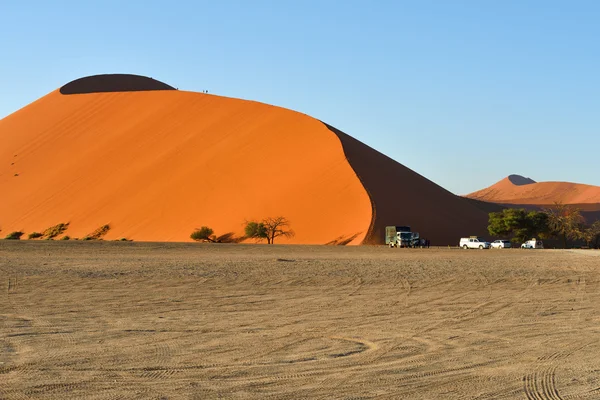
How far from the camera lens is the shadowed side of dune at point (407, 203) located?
61.4 meters

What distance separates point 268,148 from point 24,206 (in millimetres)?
23778

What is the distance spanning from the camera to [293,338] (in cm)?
1052

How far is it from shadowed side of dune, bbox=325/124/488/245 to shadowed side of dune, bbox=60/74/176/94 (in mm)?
39604

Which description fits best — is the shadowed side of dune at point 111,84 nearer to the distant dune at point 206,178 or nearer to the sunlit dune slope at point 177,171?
the sunlit dune slope at point 177,171

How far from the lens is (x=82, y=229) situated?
67.4m

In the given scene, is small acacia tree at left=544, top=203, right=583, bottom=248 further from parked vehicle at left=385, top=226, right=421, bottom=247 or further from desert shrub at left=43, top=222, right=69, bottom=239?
desert shrub at left=43, top=222, right=69, bottom=239

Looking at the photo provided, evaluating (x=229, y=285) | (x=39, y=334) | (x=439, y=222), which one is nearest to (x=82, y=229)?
(x=439, y=222)

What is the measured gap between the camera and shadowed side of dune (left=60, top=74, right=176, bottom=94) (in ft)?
338

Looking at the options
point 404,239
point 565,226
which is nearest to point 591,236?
point 565,226

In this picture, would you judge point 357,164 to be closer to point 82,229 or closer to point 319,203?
point 319,203

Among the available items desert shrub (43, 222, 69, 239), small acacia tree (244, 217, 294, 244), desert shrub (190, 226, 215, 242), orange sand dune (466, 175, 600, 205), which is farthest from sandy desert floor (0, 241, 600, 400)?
orange sand dune (466, 175, 600, 205)

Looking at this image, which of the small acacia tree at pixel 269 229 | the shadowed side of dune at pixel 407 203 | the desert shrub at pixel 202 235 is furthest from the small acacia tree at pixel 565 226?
the desert shrub at pixel 202 235

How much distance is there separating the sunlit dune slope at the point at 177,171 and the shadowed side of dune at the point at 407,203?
1213 millimetres

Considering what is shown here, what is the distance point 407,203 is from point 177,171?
2123 cm
